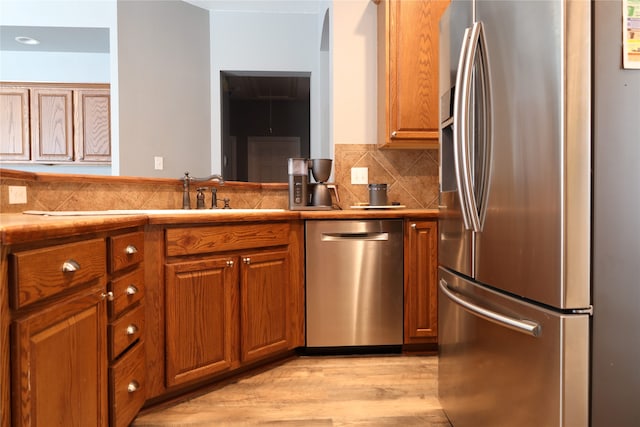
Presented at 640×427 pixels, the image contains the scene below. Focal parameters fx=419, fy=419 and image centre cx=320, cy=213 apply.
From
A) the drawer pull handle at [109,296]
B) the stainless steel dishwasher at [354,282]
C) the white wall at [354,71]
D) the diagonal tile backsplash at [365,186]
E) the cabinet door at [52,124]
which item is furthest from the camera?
the cabinet door at [52,124]

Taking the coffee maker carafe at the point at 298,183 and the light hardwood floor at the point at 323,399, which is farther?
the coffee maker carafe at the point at 298,183

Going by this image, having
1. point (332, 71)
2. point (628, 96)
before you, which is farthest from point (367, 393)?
point (332, 71)

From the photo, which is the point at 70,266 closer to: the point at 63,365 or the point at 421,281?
the point at 63,365

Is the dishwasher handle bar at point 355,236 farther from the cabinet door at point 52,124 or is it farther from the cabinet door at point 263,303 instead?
the cabinet door at point 52,124

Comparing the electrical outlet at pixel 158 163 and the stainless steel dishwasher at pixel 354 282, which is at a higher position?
the electrical outlet at pixel 158 163

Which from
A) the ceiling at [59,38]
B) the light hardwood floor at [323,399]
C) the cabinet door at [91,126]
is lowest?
the light hardwood floor at [323,399]

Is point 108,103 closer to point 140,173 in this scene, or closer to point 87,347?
point 140,173

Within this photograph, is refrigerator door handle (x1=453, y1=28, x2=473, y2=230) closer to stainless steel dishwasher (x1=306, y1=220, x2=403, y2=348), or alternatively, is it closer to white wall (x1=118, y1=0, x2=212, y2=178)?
stainless steel dishwasher (x1=306, y1=220, x2=403, y2=348)

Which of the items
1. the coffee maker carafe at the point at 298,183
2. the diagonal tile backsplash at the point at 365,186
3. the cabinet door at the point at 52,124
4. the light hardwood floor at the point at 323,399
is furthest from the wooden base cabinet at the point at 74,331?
the cabinet door at the point at 52,124

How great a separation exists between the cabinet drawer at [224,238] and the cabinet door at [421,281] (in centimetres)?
74

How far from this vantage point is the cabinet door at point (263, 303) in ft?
6.92

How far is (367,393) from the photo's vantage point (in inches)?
78.8

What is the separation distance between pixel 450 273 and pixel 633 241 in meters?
0.70

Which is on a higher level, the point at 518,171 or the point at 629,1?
the point at 629,1
